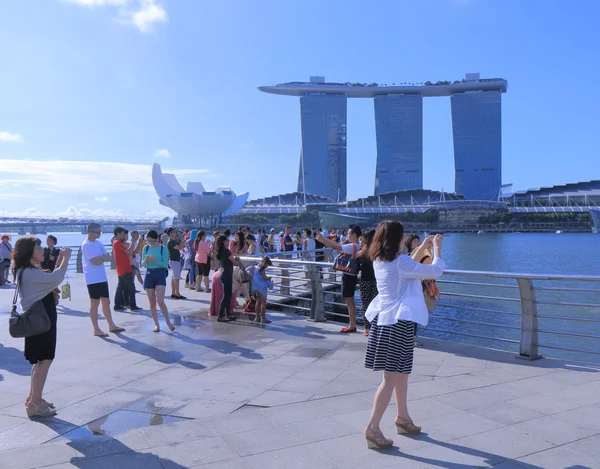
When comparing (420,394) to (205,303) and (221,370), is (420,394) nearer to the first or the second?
(221,370)

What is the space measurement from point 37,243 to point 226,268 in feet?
14.9

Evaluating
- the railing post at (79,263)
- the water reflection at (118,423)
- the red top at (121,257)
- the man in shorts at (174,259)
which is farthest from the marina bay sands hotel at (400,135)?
the water reflection at (118,423)

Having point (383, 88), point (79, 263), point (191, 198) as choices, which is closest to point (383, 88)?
point (383, 88)

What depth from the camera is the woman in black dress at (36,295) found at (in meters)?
4.37

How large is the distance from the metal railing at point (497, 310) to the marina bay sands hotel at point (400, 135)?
141 metres

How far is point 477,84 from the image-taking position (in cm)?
16700

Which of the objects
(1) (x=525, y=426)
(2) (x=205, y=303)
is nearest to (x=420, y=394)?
(1) (x=525, y=426)

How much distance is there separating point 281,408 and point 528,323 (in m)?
3.22

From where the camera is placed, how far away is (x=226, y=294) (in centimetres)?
901

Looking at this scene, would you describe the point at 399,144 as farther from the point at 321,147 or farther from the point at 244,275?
the point at 244,275

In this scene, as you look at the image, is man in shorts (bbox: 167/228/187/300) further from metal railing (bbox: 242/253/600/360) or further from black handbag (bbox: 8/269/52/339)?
black handbag (bbox: 8/269/52/339)

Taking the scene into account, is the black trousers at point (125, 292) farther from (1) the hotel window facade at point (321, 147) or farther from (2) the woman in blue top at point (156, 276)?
(1) the hotel window facade at point (321, 147)

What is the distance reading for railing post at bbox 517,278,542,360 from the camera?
6.15 meters

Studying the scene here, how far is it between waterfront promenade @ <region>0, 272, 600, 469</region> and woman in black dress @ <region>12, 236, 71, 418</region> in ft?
0.68
